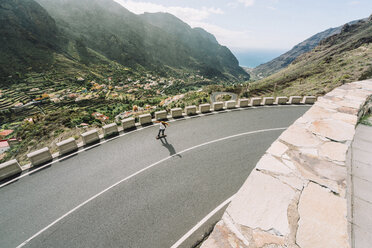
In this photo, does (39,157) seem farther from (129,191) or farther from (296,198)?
(296,198)

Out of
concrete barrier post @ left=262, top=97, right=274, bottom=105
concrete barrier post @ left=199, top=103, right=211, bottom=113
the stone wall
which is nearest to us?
the stone wall

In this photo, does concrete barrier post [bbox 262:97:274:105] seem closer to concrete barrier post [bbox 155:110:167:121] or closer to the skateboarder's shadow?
concrete barrier post [bbox 155:110:167:121]

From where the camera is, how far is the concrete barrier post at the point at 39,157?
672cm

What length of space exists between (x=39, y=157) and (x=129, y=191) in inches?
206

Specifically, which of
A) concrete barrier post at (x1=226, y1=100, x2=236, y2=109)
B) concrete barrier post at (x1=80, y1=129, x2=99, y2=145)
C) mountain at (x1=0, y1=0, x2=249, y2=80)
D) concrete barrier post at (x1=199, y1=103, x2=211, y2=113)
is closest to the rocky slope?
mountain at (x1=0, y1=0, x2=249, y2=80)

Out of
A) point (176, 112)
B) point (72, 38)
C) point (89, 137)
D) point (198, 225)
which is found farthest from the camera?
point (72, 38)

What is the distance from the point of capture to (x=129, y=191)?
5.41 metres

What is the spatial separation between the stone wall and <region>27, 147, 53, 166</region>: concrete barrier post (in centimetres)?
877

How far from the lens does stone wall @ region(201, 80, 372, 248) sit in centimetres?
196

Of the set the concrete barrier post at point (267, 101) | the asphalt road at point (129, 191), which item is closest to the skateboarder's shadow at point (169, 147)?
the asphalt road at point (129, 191)

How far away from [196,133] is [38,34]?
18383 cm

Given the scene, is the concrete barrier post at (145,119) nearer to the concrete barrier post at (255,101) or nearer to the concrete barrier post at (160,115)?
the concrete barrier post at (160,115)

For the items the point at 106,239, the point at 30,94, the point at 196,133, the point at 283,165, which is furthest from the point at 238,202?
the point at 30,94

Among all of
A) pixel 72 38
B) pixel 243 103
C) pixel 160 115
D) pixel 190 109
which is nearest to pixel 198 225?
pixel 160 115
